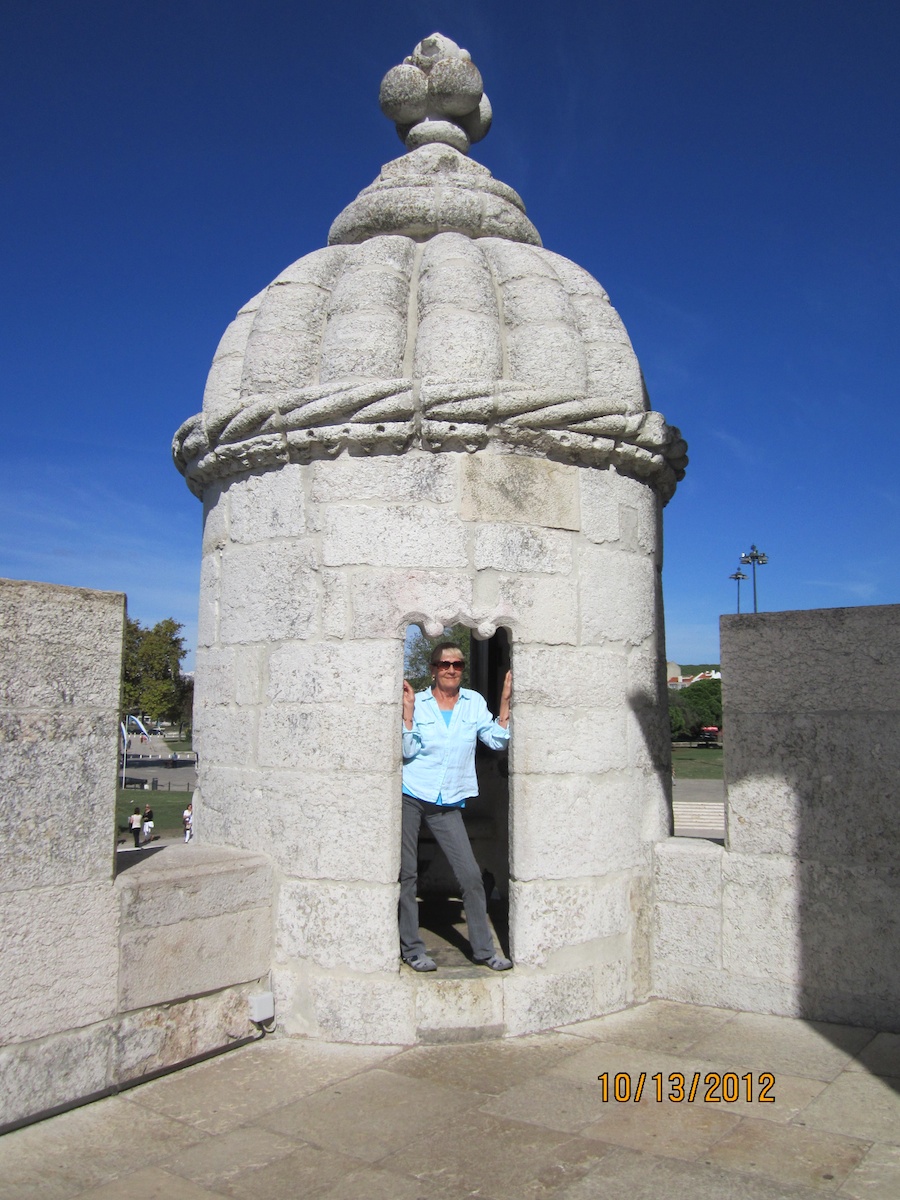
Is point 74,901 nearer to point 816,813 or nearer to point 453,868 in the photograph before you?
point 453,868

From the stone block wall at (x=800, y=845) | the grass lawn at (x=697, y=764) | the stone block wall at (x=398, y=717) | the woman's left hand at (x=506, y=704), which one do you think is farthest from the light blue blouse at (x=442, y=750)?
the grass lawn at (x=697, y=764)

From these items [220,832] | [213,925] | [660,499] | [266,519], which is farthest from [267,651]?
[660,499]

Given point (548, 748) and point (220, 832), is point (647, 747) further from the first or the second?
point (220, 832)

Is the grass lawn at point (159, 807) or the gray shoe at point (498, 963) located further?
the grass lawn at point (159, 807)

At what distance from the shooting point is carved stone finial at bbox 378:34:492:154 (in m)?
5.81

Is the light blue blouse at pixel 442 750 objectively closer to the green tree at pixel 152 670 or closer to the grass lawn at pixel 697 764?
the grass lawn at pixel 697 764

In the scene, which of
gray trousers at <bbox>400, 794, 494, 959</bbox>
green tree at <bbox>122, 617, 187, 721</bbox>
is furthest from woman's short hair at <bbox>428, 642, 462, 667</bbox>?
green tree at <bbox>122, 617, 187, 721</bbox>

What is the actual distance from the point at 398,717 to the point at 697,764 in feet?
92.4

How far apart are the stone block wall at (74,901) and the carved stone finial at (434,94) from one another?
3858mm

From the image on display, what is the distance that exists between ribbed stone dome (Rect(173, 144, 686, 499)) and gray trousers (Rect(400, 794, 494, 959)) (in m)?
1.71

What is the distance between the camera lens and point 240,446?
4543 mm

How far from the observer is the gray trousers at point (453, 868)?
4.28 meters

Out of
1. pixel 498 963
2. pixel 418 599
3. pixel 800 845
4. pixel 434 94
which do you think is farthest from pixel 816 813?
pixel 434 94
